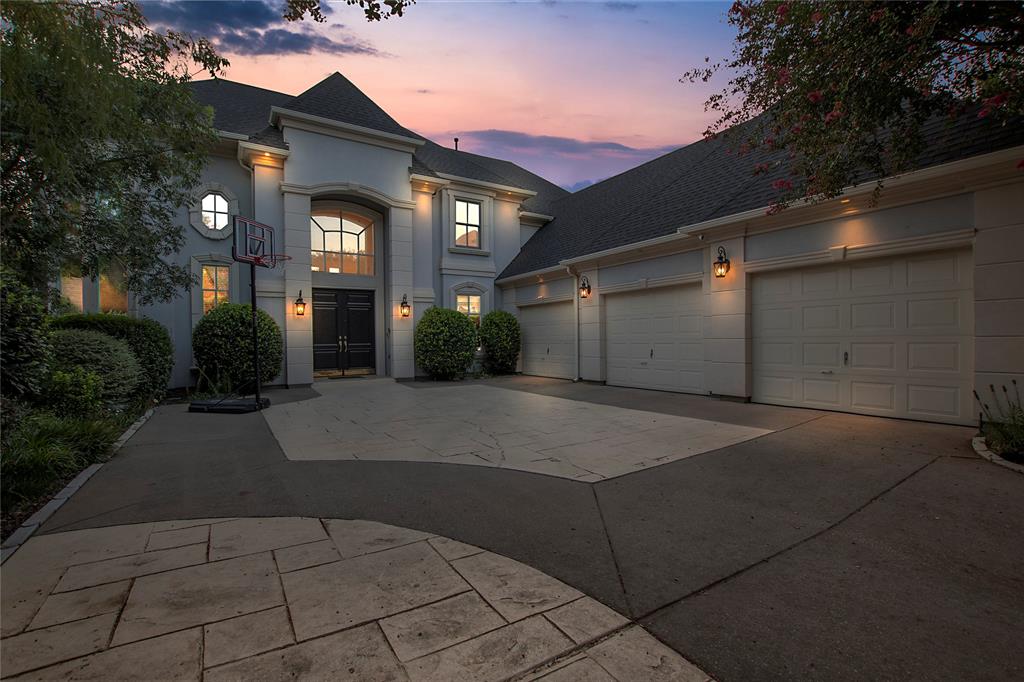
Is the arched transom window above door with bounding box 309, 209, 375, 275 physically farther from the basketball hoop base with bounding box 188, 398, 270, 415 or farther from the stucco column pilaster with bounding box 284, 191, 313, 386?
the basketball hoop base with bounding box 188, 398, 270, 415

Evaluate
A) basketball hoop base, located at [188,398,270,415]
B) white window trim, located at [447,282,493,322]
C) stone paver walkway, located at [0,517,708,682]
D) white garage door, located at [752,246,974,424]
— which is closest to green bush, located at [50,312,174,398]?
basketball hoop base, located at [188,398,270,415]

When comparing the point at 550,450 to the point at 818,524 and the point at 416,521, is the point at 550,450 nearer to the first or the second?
the point at 416,521

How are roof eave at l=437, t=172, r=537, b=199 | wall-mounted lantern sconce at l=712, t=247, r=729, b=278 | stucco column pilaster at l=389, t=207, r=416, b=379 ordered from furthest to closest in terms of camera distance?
roof eave at l=437, t=172, r=537, b=199 → stucco column pilaster at l=389, t=207, r=416, b=379 → wall-mounted lantern sconce at l=712, t=247, r=729, b=278

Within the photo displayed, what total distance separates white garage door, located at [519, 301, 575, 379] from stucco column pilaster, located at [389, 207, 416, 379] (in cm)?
369

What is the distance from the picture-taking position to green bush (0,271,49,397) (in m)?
3.84

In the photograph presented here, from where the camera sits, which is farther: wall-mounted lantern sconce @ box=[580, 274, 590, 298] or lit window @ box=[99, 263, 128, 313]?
wall-mounted lantern sconce @ box=[580, 274, 590, 298]

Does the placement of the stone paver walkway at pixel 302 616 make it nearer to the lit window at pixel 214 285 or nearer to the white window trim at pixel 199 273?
the white window trim at pixel 199 273

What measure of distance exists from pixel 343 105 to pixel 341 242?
387 centimetres

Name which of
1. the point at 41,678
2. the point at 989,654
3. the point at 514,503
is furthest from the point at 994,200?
the point at 41,678

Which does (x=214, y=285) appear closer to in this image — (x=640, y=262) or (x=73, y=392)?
(x=73, y=392)

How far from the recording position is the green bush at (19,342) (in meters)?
3.84

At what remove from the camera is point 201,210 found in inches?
444

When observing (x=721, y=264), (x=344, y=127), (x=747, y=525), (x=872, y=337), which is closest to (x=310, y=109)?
(x=344, y=127)

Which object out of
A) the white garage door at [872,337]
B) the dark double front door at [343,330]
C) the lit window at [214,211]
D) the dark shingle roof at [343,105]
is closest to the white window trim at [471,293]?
the dark double front door at [343,330]
